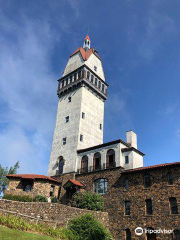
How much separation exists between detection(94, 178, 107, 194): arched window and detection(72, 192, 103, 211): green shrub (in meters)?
1.54

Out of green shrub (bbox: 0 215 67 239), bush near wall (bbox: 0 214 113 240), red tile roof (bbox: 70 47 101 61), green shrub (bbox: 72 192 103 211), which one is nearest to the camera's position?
green shrub (bbox: 0 215 67 239)

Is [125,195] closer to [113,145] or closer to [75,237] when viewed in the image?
[113,145]

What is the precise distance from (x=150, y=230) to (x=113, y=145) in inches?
547

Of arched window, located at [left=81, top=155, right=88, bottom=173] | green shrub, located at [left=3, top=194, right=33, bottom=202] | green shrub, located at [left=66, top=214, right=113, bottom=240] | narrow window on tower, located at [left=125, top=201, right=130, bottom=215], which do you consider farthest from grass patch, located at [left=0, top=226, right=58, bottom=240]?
arched window, located at [left=81, top=155, right=88, bottom=173]

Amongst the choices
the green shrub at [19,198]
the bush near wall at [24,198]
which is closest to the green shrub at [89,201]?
the bush near wall at [24,198]

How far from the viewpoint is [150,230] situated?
89.9ft

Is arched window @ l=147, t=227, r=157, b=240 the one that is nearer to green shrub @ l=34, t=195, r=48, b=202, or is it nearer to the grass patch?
the grass patch

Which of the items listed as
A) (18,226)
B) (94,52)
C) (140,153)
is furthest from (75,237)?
(94,52)

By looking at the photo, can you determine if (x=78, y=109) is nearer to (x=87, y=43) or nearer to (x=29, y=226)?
(x=87, y=43)

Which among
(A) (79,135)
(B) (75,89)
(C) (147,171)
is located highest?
(B) (75,89)

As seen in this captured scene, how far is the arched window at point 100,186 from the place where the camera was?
3447 centimetres

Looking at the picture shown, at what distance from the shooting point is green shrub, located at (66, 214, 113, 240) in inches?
910

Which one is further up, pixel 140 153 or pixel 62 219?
pixel 140 153

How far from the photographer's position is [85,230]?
23875mm
